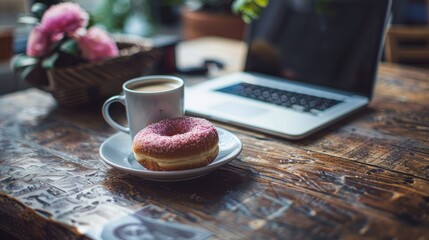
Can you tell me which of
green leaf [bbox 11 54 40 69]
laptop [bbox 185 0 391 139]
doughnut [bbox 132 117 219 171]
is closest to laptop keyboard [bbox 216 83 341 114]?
laptop [bbox 185 0 391 139]

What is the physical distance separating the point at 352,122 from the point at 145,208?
20.1 inches

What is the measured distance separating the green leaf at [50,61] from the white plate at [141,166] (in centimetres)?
28

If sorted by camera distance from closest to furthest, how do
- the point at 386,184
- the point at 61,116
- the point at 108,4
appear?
1. the point at 386,184
2. the point at 61,116
3. the point at 108,4

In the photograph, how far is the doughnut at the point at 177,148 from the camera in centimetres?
67

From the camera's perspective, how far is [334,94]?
108 cm

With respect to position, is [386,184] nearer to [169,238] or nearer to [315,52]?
[169,238]

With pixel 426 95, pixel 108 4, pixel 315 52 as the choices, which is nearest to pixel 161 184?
pixel 315 52

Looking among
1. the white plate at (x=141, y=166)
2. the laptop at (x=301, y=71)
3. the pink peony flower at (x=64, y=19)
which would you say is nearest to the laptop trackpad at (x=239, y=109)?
the laptop at (x=301, y=71)

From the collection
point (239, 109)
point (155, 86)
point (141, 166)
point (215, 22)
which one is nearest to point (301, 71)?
point (239, 109)

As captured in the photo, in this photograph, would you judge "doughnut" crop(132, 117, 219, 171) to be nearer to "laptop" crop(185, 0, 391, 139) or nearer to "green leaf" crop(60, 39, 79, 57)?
"laptop" crop(185, 0, 391, 139)

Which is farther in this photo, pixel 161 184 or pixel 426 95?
pixel 426 95

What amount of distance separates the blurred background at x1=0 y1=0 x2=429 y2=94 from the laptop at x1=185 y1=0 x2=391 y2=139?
0.48 feet

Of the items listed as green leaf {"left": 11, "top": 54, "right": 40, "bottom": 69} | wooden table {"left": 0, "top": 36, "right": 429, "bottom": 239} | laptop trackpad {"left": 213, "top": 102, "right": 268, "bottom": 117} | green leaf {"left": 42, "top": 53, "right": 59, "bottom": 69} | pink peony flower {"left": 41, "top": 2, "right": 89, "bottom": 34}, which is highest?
pink peony flower {"left": 41, "top": 2, "right": 89, "bottom": 34}

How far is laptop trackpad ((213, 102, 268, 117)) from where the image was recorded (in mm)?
976
